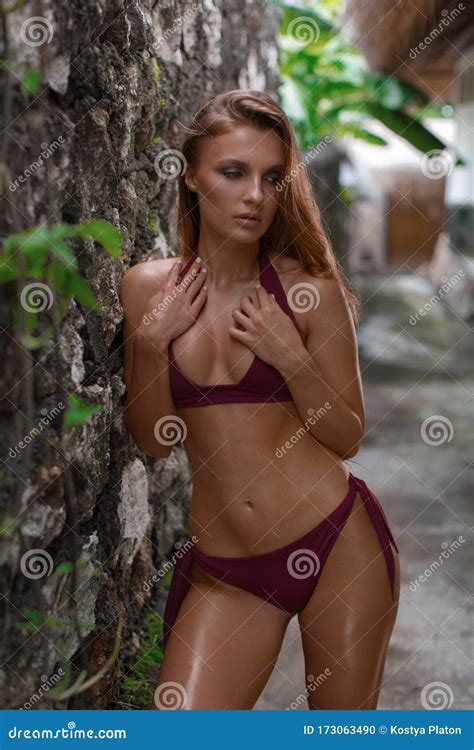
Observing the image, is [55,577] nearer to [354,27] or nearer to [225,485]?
[225,485]

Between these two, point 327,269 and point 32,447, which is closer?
point 32,447

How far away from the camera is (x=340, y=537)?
2.14 meters

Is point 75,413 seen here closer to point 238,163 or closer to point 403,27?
point 238,163

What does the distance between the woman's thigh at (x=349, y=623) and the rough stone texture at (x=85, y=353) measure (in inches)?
19.0

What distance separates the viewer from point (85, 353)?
6.79ft

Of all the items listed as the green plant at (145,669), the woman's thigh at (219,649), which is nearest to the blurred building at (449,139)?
the green plant at (145,669)

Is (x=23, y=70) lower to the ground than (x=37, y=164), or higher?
higher

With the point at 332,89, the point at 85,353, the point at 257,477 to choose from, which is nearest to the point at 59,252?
the point at 85,353

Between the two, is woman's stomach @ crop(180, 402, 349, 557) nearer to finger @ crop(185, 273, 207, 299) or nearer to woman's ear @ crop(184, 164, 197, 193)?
finger @ crop(185, 273, 207, 299)

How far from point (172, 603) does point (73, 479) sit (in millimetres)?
433

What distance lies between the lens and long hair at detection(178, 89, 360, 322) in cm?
208

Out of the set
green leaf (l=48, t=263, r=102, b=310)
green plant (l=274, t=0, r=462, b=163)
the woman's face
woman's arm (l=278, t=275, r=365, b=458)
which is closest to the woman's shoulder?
the woman's face

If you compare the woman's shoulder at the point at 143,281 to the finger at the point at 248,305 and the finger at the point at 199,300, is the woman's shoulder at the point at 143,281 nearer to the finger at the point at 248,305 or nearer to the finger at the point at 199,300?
the finger at the point at 199,300

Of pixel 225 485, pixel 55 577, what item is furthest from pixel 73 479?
pixel 225 485
